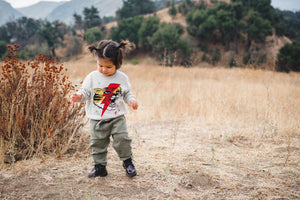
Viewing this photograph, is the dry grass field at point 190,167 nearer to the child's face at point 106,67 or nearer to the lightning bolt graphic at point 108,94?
the lightning bolt graphic at point 108,94

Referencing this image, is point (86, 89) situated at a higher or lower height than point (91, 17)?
lower

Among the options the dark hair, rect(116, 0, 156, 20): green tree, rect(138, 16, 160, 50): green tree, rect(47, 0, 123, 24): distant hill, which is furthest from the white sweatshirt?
rect(116, 0, 156, 20): green tree

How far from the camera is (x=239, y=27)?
2889 centimetres

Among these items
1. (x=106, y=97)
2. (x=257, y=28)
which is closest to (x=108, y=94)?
(x=106, y=97)

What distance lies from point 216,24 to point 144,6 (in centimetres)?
2098

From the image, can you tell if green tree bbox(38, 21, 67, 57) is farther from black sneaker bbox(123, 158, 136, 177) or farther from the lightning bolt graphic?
black sneaker bbox(123, 158, 136, 177)

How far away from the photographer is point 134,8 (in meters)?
43.1

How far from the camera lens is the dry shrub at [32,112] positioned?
8.67 ft

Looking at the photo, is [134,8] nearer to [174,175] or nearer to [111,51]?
[111,51]

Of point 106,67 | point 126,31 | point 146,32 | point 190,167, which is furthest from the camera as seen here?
point 126,31

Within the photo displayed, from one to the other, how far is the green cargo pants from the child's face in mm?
485

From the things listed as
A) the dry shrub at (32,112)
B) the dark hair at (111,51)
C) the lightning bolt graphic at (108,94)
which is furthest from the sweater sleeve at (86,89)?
the dry shrub at (32,112)

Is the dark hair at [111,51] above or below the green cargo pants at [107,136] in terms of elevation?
above

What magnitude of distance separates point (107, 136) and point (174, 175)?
88 centimetres
